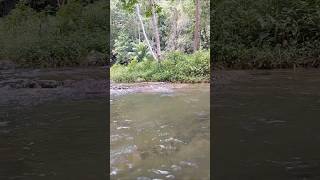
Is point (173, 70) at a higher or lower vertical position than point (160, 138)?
higher

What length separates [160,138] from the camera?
705cm

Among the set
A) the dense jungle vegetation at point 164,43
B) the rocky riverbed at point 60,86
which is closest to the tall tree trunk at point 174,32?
the dense jungle vegetation at point 164,43

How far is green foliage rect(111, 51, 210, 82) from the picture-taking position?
49.3 feet

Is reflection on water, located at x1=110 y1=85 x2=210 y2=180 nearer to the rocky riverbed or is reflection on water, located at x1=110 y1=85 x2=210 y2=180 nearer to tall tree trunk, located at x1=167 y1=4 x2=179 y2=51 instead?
the rocky riverbed

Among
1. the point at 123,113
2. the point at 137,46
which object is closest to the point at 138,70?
the point at 137,46

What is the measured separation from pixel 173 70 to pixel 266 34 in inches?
172

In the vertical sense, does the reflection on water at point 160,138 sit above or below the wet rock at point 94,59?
below

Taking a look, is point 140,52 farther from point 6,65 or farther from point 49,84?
point 49,84

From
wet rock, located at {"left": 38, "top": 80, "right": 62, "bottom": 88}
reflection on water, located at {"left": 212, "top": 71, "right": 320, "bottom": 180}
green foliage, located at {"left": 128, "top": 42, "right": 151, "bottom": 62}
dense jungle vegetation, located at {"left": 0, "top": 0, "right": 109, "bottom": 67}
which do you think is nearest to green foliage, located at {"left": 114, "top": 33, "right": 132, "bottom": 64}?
green foliage, located at {"left": 128, "top": 42, "right": 151, "bottom": 62}

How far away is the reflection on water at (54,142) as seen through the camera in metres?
5.46

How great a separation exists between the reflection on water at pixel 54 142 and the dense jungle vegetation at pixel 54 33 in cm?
857

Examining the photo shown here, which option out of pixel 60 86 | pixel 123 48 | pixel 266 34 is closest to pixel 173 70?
pixel 60 86

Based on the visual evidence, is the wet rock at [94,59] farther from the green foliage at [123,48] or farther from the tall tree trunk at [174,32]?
the tall tree trunk at [174,32]

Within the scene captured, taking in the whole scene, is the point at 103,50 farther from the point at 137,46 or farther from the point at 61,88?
the point at 61,88
